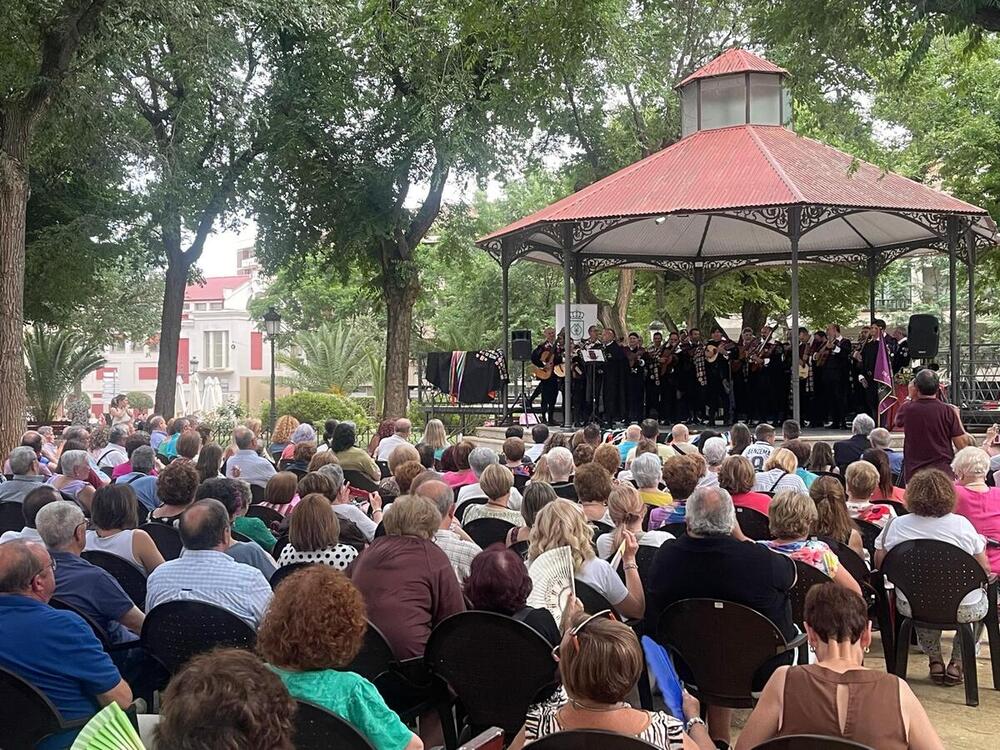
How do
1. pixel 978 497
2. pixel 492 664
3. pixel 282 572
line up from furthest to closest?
pixel 978 497 < pixel 282 572 < pixel 492 664

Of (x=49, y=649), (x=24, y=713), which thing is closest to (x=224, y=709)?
(x=24, y=713)

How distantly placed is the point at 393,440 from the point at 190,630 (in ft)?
21.9

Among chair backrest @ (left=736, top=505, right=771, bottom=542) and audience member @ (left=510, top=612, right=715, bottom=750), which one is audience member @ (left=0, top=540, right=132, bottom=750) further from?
chair backrest @ (left=736, top=505, right=771, bottom=542)

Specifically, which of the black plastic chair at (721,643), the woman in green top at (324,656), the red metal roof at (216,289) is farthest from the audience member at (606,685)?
the red metal roof at (216,289)

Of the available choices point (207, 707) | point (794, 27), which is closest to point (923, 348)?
→ point (794, 27)

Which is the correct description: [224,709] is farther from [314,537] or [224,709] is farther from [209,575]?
[314,537]

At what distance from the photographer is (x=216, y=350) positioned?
221ft

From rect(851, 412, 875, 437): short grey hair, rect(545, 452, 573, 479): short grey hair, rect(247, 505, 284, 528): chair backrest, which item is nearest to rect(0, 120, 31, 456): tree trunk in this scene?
rect(247, 505, 284, 528): chair backrest

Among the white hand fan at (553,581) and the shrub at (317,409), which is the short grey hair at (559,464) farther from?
the shrub at (317,409)

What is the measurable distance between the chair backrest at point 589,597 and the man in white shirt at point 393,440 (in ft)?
20.1

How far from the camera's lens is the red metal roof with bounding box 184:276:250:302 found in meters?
71.4

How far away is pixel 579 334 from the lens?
61.7 feet

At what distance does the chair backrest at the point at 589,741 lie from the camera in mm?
2641

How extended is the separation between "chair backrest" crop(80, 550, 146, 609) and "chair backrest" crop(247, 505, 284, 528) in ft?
4.69
